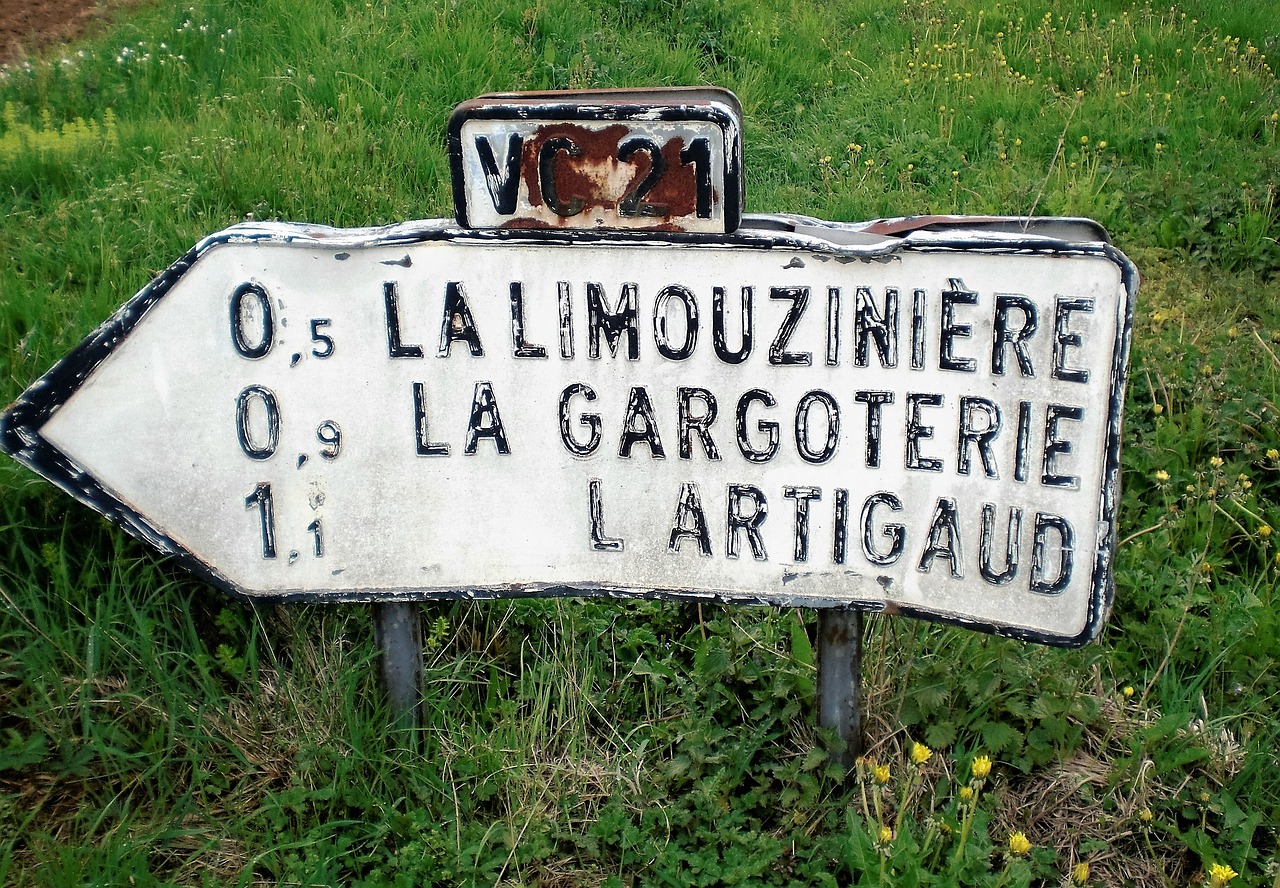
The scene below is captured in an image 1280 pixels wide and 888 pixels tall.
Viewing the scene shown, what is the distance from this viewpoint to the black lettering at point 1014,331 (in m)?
1.64

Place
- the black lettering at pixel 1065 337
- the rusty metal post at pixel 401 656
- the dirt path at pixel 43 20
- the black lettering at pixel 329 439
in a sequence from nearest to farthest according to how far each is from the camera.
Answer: the black lettering at pixel 1065 337 < the black lettering at pixel 329 439 < the rusty metal post at pixel 401 656 < the dirt path at pixel 43 20

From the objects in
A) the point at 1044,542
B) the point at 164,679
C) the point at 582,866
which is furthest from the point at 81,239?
the point at 1044,542

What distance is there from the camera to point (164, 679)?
209 centimetres

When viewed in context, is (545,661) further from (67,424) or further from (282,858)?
(67,424)

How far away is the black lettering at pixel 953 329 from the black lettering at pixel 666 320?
0.40 meters

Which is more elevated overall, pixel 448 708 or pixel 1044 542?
pixel 1044 542

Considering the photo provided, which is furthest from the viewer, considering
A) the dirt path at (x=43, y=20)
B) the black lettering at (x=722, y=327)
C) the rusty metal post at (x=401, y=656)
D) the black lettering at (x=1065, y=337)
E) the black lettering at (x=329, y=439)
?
the dirt path at (x=43, y=20)

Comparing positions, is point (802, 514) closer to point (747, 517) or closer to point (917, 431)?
point (747, 517)

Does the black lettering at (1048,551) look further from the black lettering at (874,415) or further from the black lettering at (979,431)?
the black lettering at (874,415)

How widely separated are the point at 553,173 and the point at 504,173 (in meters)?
0.08

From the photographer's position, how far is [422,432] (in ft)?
6.00

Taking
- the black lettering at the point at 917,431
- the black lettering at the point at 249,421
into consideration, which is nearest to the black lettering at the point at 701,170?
the black lettering at the point at 917,431

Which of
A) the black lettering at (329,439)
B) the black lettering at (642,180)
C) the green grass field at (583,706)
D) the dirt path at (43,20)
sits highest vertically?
the dirt path at (43,20)

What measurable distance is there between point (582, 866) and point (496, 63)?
11.3 feet
